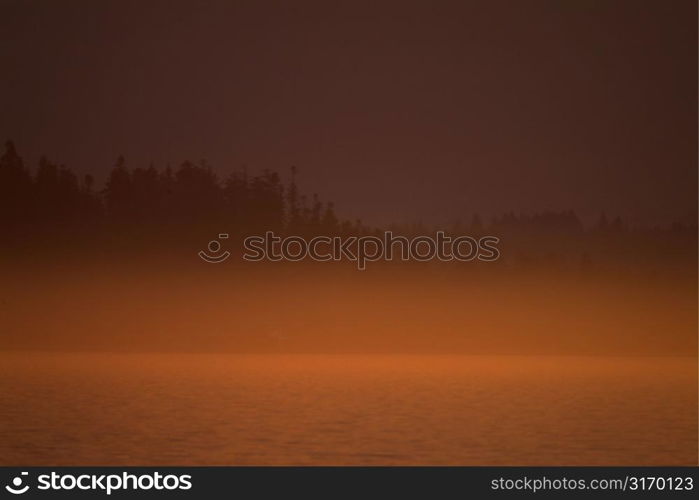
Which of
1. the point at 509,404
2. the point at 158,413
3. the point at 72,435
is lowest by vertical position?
the point at 72,435

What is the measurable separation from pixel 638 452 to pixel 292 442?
10.5 meters
